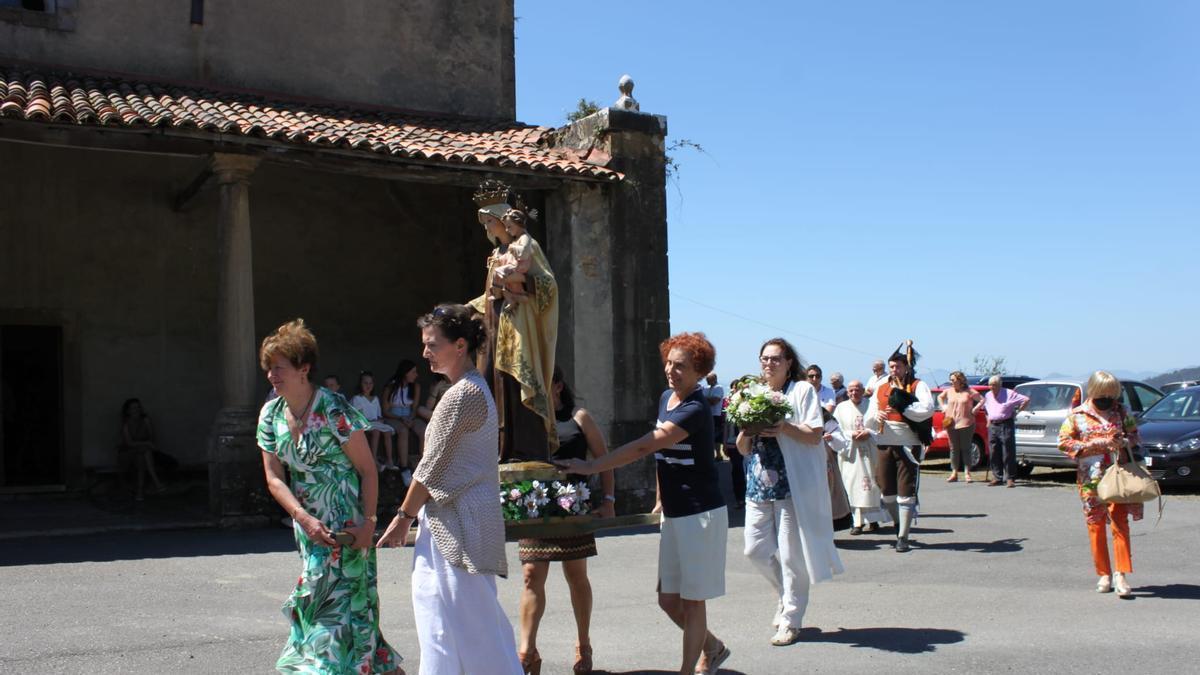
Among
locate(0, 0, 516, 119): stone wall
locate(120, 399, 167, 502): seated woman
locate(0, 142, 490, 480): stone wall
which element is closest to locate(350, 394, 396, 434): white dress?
locate(0, 142, 490, 480): stone wall

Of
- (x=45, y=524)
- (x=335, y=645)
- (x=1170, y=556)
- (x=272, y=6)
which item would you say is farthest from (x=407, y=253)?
(x=335, y=645)

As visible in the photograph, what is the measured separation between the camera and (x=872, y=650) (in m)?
6.85

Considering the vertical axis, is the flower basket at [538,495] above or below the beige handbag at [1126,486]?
above

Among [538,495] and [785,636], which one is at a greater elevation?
[538,495]

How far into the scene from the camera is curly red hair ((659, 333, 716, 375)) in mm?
5945

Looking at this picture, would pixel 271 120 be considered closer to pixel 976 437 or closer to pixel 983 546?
pixel 983 546

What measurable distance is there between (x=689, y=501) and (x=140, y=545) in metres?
7.10

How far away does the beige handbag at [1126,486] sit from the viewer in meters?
8.28

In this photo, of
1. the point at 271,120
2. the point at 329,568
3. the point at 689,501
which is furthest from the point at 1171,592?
the point at 271,120

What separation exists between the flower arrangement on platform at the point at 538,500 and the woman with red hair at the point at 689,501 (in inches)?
5.4

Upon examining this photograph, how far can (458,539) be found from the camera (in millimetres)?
4641

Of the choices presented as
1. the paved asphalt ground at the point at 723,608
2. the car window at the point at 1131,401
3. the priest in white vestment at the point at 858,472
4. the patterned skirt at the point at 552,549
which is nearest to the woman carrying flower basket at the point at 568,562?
the patterned skirt at the point at 552,549

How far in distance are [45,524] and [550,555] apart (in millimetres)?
8416

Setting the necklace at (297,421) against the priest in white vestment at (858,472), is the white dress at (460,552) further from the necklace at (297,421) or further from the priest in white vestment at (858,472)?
the priest in white vestment at (858,472)
